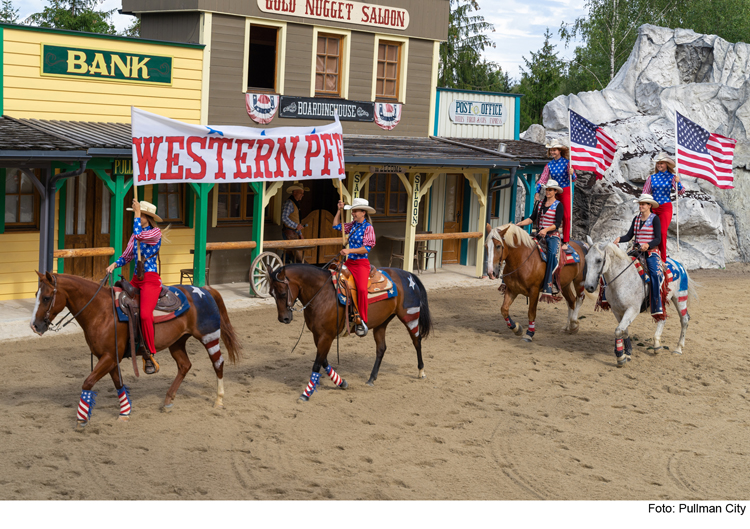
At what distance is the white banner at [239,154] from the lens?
40.9 ft

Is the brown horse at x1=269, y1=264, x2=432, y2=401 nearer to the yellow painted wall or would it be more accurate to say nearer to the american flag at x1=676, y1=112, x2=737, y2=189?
the american flag at x1=676, y1=112, x2=737, y2=189

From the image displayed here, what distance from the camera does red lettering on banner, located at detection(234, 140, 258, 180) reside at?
13.2 m

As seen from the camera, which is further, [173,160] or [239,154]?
[239,154]

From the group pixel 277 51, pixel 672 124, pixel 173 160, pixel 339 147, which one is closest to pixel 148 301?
pixel 173 160

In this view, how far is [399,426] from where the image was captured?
8703mm

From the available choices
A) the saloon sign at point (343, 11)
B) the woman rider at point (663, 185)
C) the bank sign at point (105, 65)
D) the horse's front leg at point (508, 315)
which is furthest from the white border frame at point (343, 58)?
the woman rider at point (663, 185)

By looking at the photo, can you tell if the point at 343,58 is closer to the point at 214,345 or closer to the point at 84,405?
the point at 214,345

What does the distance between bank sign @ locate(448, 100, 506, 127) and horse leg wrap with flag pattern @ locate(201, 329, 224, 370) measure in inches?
460

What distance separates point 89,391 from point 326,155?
640 centimetres

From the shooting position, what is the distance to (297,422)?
8.66 m

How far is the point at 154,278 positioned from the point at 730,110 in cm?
2035

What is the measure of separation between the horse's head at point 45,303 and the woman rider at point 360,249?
318 cm

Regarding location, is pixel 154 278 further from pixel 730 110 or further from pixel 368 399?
pixel 730 110

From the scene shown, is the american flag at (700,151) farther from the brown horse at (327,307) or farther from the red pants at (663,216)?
the brown horse at (327,307)
